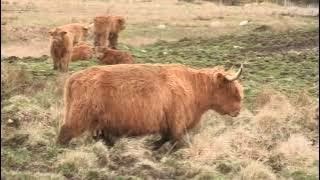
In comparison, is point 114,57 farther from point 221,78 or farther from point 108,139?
point 108,139

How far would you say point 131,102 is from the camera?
824 cm

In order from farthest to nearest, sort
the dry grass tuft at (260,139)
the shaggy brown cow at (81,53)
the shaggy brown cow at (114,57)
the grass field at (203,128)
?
the shaggy brown cow at (81,53)
the shaggy brown cow at (114,57)
the dry grass tuft at (260,139)
the grass field at (203,128)

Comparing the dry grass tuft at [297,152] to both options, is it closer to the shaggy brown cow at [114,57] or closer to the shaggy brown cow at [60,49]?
the shaggy brown cow at [114,57]

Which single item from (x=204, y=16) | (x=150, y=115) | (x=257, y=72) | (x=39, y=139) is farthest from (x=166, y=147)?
(x=204, y=16)

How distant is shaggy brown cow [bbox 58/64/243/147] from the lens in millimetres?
8117

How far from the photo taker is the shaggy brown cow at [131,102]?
8117 mm

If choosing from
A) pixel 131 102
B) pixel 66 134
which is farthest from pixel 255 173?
pixel 66 134

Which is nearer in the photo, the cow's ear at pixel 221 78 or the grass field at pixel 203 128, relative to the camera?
the grass field at pixel 203 128

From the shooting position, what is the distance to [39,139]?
8.50 meters

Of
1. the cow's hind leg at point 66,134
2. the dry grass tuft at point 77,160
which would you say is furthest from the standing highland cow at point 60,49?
the dry grass tuft at point 77,160

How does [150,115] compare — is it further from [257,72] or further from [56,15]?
[56,15]

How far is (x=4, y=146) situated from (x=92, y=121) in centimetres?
111

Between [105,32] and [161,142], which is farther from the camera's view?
[105,32]

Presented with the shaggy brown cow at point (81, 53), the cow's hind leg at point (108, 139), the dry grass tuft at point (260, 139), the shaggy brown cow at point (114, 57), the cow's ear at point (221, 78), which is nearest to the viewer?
the dry grass tuft at point (260, 139)
